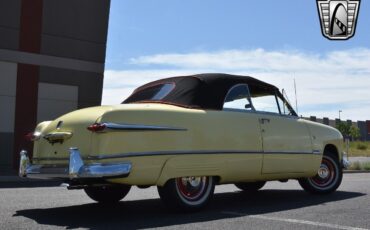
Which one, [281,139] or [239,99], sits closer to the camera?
[239,99]

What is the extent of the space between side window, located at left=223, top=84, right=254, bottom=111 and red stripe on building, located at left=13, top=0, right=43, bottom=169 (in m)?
14.6

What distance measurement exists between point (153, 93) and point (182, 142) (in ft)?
4.26

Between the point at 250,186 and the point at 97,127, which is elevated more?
the point at 97,127

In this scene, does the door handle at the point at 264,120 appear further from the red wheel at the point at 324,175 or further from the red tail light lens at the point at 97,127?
the red tail light lens at the point at 97,127

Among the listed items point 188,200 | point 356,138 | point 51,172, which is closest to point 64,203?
point 51,172

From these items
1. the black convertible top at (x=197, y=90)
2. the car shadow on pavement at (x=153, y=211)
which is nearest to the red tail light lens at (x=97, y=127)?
the car shadow on pavement at (x=153, y=211)

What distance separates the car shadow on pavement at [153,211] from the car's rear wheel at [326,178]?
181 mm

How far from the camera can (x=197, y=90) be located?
711 cm

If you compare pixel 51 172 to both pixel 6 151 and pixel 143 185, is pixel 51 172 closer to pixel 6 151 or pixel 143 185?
pixel 143 185

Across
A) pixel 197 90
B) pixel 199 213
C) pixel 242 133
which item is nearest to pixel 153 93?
pixel 197 90

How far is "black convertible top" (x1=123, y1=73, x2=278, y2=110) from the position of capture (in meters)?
7.04

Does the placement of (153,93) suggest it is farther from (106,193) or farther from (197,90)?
(106,193)

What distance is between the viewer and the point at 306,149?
27.4 ft

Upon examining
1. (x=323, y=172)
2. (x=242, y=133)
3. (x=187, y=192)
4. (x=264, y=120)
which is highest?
(x=264, y=120)
